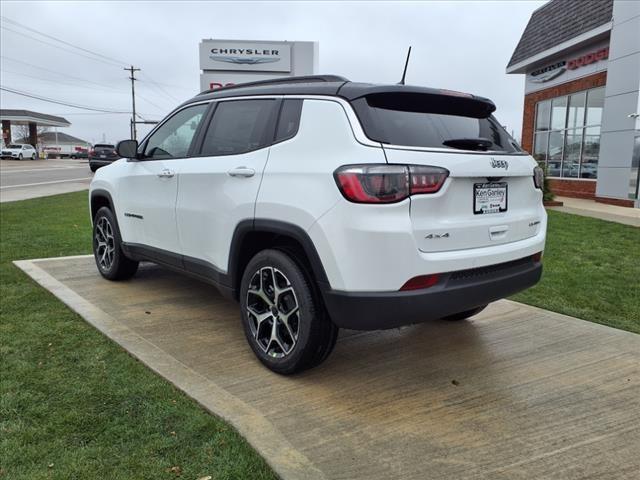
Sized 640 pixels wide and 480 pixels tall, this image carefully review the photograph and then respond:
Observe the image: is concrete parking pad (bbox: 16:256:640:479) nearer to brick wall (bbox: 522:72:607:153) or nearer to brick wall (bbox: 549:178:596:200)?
brick wall (bbox: 549:178:596:200)

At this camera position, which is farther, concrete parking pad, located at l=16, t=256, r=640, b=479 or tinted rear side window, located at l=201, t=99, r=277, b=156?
tinted rear side window, located at l=201, t=99, r=277, b=156

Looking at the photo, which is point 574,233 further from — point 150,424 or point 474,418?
point 150,424

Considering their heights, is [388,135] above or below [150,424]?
above

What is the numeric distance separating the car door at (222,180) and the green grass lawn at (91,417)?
36.5 inches

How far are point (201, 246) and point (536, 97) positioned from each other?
20.0 m

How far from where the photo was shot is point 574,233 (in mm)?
9672

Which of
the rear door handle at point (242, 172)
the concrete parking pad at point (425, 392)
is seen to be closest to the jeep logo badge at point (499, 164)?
the concrete parking pad at point (425, 392)

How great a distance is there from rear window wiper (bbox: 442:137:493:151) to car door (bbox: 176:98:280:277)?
3.75 feet

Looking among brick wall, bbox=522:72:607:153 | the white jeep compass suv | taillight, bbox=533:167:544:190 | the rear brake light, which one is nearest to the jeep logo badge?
the white jeep compass suv

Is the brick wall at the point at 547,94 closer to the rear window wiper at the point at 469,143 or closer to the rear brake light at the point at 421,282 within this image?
the rear window wiper at the point at 469,143

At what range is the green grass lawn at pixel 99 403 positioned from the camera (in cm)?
253

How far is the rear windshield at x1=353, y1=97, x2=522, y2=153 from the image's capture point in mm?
3094

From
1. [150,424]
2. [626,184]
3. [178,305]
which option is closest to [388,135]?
[150,424]

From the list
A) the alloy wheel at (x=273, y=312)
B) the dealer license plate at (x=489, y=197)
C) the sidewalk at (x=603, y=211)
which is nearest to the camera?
the dealer license plate at (x=489, y=197)
